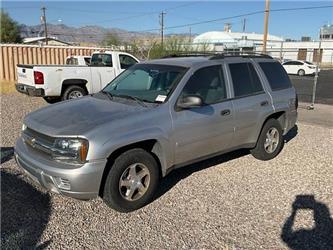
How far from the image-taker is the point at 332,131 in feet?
26.8

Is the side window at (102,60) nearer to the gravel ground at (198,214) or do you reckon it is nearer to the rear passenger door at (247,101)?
the gravel ground at (198,214)

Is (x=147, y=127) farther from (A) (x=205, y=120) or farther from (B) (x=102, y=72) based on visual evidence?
(B) (x=102, y=72)

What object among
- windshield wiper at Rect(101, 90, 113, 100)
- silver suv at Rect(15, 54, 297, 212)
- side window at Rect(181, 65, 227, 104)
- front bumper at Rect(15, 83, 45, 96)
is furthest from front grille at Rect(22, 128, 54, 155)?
front bumper at Rect(15, 83, 45, 96)

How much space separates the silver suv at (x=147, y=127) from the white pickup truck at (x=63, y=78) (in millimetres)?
5630

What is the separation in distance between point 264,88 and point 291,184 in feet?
5.30

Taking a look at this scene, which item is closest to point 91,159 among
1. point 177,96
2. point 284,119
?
point 177,96

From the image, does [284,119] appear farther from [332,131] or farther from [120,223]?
[120,223]

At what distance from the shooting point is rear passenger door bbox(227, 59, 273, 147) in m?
5.02

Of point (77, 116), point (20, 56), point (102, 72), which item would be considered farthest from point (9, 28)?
point (77, 116)

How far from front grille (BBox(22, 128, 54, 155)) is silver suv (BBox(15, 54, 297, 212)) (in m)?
0.01

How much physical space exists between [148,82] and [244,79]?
1.53m

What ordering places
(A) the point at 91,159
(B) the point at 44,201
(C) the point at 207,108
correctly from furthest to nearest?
(C) the point at 207,108 < (B) the point at 44,201 < (A) the point at 91,159

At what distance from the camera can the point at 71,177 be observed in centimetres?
343

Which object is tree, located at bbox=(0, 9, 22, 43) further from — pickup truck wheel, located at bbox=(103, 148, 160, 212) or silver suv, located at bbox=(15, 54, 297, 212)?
pickup truck wheel, located at bbox=(103, 148, 160, 212)
